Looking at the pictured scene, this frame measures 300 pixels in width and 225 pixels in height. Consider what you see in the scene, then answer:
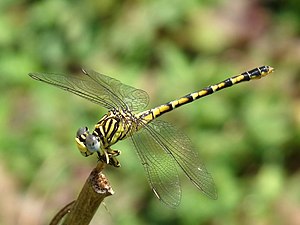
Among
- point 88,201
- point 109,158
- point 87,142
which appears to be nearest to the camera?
point 88,201

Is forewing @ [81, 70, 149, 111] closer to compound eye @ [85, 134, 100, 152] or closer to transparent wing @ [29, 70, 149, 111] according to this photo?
transparent wing @ [29, 70, 149, 111]

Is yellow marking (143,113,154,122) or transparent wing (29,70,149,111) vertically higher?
transparent wing (29,70,149,111)

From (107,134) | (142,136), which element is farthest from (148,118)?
(107,134)

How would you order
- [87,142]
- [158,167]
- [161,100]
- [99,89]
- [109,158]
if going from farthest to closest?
[161,100] → [99,89] → [158,167] → [87,142] → [109,158]

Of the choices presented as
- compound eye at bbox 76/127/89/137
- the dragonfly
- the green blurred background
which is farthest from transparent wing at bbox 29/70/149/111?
the green blurred background

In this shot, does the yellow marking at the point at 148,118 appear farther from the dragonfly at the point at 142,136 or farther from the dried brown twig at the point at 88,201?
the dried brown twig at the point at 88,201

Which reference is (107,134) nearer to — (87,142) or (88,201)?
(87,142)

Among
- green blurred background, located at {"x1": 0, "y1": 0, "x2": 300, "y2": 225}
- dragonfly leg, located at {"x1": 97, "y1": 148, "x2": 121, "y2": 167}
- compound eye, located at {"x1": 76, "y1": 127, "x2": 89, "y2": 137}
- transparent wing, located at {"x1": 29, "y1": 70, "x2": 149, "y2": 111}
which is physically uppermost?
green blurred background, located at {"x1": 0, "y1": 0, "x2": 300, "y2": 225}
